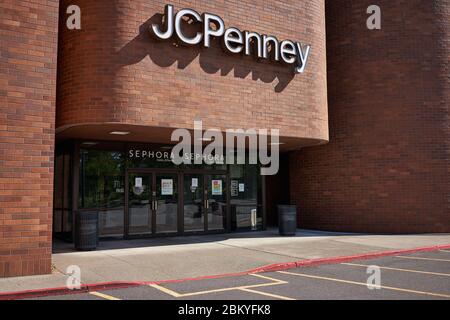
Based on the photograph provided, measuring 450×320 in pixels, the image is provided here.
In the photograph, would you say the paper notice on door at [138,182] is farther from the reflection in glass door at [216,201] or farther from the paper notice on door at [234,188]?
the paper notice on door at [234,188]

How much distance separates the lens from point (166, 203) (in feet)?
48.8

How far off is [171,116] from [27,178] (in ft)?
12.8

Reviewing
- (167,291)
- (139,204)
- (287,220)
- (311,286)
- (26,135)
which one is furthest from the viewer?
(287,220)

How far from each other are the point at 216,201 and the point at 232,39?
19.6 ft

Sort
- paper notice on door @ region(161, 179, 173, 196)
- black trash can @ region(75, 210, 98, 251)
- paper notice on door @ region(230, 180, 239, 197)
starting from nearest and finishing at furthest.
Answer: black trash can @ region(75, 210, 98, 251) < paper notice on door @ region(161, 179, 173, 196) < paper notice on door @ region(230, 180, 239, 197)

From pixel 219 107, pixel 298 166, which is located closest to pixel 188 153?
pixel 219 107

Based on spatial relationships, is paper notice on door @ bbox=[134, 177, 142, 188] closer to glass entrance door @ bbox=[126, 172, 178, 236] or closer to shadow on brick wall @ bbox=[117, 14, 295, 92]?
glass entrance door @ bbox=[126, 172, 178, 236]

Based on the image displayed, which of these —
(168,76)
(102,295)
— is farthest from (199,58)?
(102,295)

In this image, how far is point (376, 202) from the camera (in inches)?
634

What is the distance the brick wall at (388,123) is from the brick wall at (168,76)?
138 inches

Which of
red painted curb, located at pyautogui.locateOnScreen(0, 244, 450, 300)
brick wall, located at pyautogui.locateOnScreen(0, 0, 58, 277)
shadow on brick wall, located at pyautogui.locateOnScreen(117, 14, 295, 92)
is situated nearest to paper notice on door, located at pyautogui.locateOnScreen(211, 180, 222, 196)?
shadow on brick wall, located at pyautogui.locateOnScreen(117, 14, 295, 92)

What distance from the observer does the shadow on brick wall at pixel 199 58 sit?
36.5ft

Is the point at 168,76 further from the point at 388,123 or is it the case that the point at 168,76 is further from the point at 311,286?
the point at 388,123

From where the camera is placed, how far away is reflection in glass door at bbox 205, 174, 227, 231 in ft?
52.1
